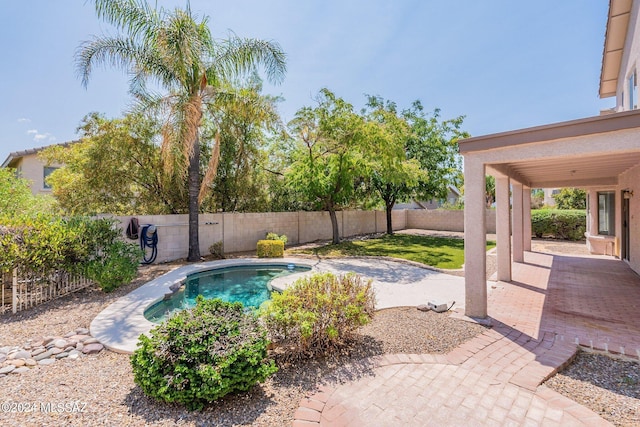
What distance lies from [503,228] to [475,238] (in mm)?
3590

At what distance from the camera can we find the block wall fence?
1316cm

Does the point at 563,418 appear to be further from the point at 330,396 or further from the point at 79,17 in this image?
the point at 79,17

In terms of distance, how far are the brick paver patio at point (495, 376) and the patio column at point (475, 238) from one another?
1.65 feet

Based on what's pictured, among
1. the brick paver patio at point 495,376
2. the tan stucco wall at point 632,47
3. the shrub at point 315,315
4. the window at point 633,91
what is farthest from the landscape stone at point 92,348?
the window at point 633,91

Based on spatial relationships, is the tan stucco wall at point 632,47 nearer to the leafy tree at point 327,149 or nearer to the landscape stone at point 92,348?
the leafy tree at point 327,149

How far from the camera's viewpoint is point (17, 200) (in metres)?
13.2

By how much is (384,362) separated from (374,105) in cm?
2030

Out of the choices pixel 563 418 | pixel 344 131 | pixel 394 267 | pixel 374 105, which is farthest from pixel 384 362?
pixel 374 105

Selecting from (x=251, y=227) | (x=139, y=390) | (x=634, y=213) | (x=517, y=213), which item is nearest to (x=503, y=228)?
(x=517, y=213)

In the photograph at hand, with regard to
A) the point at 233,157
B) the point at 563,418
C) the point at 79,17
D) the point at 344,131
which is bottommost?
the point at 563,418

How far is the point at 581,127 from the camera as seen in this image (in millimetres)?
4730

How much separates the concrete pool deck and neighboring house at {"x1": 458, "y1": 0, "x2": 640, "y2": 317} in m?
1.75

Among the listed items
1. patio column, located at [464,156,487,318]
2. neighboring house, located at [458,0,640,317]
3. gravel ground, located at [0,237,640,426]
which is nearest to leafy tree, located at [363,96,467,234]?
neighboring house, located at [458,0,640,317]

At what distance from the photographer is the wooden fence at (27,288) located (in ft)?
21.2
